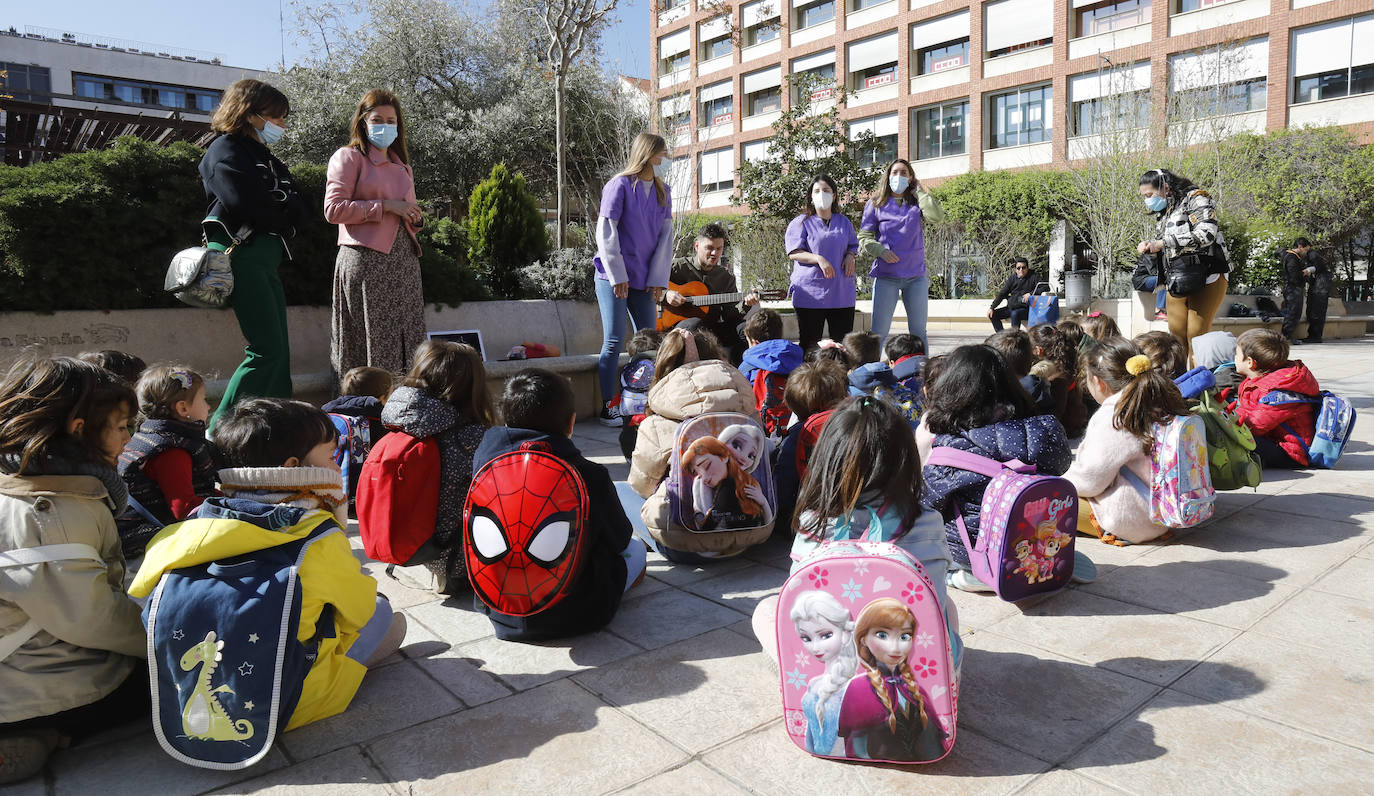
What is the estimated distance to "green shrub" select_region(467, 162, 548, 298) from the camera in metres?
8.25

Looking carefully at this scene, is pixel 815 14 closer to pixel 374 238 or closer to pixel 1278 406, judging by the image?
pixel 1278 406

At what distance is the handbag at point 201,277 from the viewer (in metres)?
4.50

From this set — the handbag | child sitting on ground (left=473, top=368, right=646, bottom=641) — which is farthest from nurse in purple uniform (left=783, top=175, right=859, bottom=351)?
child sitting on ground (left=473, top=368, right=646, bottom=641)

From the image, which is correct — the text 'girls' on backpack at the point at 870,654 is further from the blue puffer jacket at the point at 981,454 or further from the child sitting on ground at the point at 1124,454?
the child sitting on ground at the point at 1124,454

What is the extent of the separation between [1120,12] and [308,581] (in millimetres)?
36245

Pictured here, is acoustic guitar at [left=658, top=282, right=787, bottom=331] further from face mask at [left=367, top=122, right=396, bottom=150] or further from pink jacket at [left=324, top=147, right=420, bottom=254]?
face mask at [left=367, top=122, right=396, bottom=150]

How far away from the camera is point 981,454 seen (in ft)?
10.8

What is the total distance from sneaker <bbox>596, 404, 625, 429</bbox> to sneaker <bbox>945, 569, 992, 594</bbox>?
3.75m

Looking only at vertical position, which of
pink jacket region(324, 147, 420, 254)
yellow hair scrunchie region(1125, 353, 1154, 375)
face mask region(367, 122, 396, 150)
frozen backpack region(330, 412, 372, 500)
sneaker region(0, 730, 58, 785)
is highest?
face mask region(367, 122, 396, 150)

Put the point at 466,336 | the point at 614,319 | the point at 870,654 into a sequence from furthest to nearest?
1. the point at 466,336
2. the point at 614,319
3. the point at 870,654

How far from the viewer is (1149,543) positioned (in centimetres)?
398

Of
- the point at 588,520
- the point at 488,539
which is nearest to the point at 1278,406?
the point at 588,520

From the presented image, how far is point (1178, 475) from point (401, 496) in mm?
3178

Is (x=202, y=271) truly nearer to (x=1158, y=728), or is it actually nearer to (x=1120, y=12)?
(x=1158, y=728)
